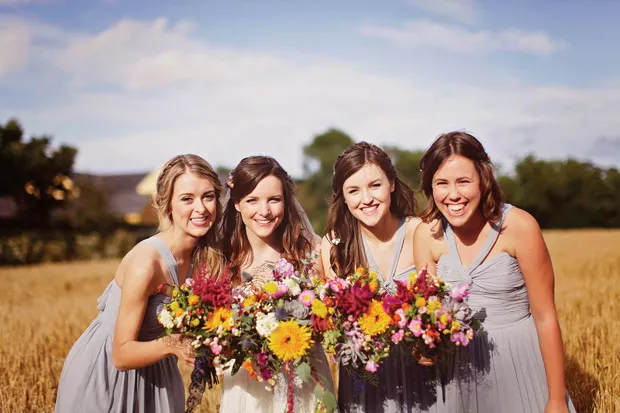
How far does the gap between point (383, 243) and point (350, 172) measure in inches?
24.2

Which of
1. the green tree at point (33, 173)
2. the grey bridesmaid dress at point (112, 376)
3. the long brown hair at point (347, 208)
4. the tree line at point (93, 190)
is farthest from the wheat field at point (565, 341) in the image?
the green tree at point (33, 173)

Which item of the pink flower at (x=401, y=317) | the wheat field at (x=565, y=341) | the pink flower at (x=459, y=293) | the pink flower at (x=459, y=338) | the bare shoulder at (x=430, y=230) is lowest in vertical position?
the wheat field at (x=565, y=341)

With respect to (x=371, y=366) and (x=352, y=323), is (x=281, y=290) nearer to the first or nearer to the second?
(x=352, y=323)

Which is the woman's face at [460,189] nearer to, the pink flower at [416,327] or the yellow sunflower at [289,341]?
the pink flower at [416,327]

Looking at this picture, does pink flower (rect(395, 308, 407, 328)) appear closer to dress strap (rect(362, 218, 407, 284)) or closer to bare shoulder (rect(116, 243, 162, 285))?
dress strap (rect(362, 218, 407, 284))

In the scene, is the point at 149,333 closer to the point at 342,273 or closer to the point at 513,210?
the point at 342,273

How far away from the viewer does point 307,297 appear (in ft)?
9.90

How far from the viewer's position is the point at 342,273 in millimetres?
3938

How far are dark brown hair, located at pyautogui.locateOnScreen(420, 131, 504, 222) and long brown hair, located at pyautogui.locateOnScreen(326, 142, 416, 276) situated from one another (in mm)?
616

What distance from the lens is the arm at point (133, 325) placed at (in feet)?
11.0

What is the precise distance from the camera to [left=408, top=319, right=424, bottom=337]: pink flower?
9.49ft

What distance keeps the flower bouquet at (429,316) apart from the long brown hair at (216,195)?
60.4 inches

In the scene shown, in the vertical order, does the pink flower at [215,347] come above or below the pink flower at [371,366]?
above

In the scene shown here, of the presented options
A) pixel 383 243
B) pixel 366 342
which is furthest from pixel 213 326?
pixel 383 243
